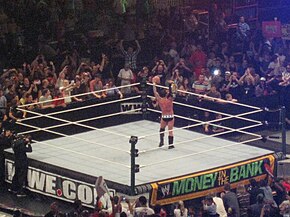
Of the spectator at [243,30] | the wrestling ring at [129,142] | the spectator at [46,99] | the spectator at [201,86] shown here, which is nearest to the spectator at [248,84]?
the wrestling ring at [129,142]

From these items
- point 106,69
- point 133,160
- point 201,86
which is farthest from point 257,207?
point 106,69

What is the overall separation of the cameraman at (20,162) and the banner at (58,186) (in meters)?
0.19

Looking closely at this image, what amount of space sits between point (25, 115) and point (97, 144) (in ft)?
5.02

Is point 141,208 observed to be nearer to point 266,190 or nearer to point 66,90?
point 266,190

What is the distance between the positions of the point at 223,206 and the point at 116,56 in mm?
8426

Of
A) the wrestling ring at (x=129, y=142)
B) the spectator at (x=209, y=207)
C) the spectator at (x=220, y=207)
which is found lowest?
the spectator at (x=220, y=207)

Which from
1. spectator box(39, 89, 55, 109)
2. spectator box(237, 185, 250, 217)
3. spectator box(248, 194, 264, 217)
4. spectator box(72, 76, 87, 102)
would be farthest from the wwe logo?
spectator box(72, 76, 87, 102)

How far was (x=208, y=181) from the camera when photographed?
2033 cm

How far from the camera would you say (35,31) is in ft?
86.3

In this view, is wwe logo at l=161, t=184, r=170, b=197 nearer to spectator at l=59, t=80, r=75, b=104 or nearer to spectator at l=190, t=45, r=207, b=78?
spectator at l=59, t=80, r=75, b=104

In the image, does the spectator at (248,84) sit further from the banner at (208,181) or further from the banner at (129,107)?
the banner at (208,181)

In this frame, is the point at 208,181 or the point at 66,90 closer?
the point at 208,181

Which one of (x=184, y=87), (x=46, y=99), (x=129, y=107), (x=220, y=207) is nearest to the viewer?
(x=220, y=207)

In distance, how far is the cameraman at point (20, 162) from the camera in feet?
67.1
